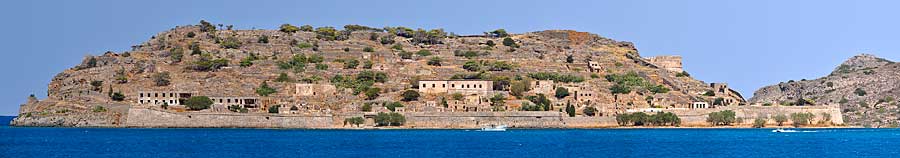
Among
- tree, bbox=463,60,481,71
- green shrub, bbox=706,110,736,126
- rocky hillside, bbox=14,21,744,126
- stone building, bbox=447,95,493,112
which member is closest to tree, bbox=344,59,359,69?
rocky hillside, bbox=14,21,744,126

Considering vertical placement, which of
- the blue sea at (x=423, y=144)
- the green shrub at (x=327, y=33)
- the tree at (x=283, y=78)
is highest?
the green shrub at (x=327, y=33)

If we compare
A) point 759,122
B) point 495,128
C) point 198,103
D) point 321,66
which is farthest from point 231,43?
point 759,122

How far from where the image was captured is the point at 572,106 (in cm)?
9862

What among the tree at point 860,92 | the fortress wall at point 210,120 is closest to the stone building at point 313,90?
the fortress wall at point 210,120

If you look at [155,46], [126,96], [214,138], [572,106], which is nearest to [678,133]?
[572,106]

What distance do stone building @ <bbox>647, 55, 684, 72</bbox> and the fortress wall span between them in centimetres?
4142

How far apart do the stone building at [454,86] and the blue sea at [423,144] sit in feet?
36.7

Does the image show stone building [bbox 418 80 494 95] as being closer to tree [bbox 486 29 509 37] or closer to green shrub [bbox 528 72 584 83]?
green shrub [bbox 528 72 584 83]

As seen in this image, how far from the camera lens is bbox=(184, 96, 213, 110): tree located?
308ft

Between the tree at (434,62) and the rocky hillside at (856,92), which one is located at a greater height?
the tree at (434,62)

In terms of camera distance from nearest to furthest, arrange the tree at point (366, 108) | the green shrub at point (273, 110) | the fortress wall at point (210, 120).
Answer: the fortress wall at point (210, 120) → the green shrub at point (273, 110) → the tree at point (366, 108)

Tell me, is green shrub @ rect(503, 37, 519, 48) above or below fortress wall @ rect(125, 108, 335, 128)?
above

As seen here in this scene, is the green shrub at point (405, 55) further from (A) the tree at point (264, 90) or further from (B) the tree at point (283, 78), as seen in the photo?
(A) the tree at point (264, 90)

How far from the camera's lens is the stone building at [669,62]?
414 feet
